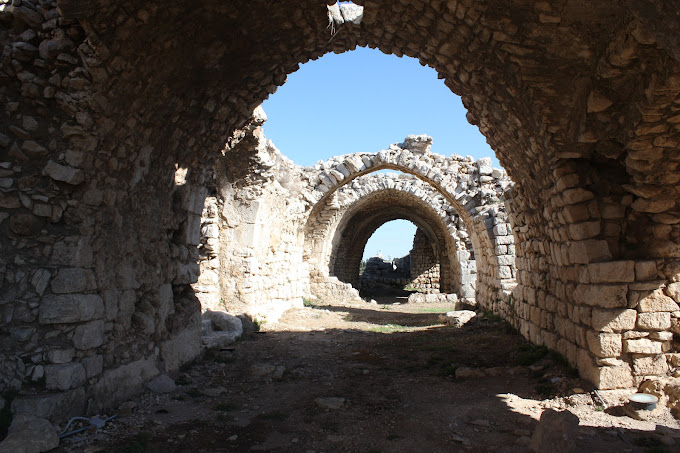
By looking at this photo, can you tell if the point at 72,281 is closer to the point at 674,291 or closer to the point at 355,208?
the point at 674,291

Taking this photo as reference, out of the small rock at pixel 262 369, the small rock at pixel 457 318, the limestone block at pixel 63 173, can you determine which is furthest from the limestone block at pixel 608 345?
the small rock at pixel 457 318

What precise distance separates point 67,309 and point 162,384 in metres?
1.44

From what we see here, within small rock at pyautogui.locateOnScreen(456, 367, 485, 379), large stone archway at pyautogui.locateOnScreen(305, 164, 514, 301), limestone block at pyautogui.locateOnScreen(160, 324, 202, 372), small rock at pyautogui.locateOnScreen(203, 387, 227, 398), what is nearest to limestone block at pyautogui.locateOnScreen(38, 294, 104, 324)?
limestone block at pyautogui.locateOnScreen(160, 324, 202, 372)

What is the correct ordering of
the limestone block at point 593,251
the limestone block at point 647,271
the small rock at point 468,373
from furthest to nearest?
the small rock at point 468,373
the limestone block at point 593,251
the limestone block at point 647,271

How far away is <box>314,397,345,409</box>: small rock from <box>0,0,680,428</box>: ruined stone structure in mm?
1827

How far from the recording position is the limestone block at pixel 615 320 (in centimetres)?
426

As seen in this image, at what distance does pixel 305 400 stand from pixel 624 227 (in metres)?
3.79

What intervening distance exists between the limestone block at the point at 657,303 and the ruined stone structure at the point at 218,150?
1 cm

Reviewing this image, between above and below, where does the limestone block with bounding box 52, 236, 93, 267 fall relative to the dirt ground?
above

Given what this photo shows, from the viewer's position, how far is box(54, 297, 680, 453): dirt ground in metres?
3.39

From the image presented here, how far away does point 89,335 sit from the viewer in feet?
12.5

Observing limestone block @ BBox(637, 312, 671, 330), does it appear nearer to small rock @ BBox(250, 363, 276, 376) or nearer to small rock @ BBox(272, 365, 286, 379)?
small rock @ BBox(272, 365, 286, 379)

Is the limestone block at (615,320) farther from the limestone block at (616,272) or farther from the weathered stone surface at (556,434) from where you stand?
the weathered stone surface at (556,434)

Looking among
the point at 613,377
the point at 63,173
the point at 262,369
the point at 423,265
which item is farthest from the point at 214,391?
the point at 423,265
